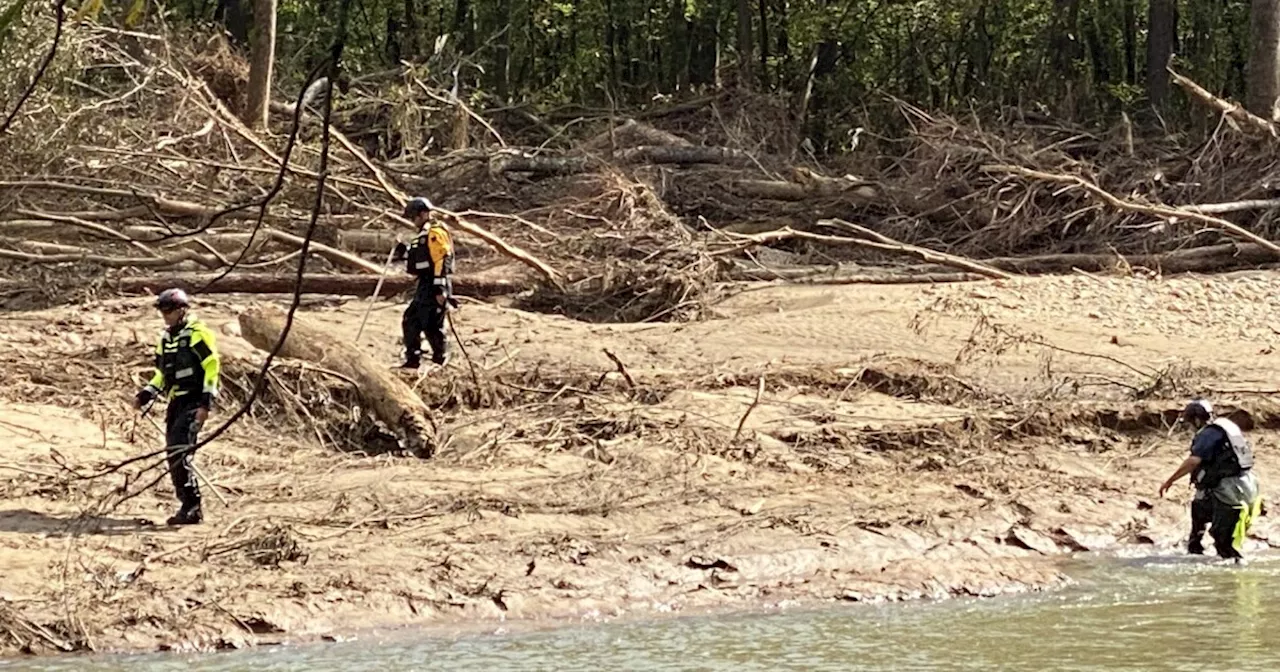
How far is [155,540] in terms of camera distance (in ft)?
31.4

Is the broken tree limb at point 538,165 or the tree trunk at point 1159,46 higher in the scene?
the tree trunk at point 1159,46

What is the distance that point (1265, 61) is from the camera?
20.8 m

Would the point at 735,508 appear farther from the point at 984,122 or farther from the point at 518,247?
the point at 984,122

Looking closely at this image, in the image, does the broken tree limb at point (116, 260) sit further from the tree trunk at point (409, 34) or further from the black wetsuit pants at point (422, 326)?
the tree trunk at point (409, 34)

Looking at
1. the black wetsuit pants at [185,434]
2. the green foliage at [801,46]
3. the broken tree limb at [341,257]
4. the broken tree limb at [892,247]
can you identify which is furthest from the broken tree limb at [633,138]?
the black wetsuit pants at [185,434]

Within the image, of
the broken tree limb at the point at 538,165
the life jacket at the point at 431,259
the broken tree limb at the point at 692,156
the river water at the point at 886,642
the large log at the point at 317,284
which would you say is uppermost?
the broken tree limb at the point at 692,156

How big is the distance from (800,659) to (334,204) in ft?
35.9

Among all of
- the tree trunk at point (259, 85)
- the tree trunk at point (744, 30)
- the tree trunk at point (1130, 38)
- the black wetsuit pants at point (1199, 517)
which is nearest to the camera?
the black wetsuit pants at point (1199, 517)

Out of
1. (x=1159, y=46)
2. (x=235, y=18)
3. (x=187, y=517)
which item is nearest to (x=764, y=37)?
(x=1159, y=46)

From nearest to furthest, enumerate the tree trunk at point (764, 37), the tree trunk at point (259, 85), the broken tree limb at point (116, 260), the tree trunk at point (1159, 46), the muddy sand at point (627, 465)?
1. the muddy sand at point (627, 465)
2. the broken tree limb at point (116, 260)
3. the tree trunk at point (259, 85)
4. the tree trunk at point (1159, 46)
5. the tree trunk at point (764, 37)

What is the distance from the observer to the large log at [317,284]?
1582cm

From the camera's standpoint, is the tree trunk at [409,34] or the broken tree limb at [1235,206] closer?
the broken tree limb at [1235,206]

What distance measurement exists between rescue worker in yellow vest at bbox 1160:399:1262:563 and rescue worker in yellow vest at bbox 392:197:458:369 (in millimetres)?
5496

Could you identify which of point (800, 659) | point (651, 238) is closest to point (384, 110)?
point (651, 238)
